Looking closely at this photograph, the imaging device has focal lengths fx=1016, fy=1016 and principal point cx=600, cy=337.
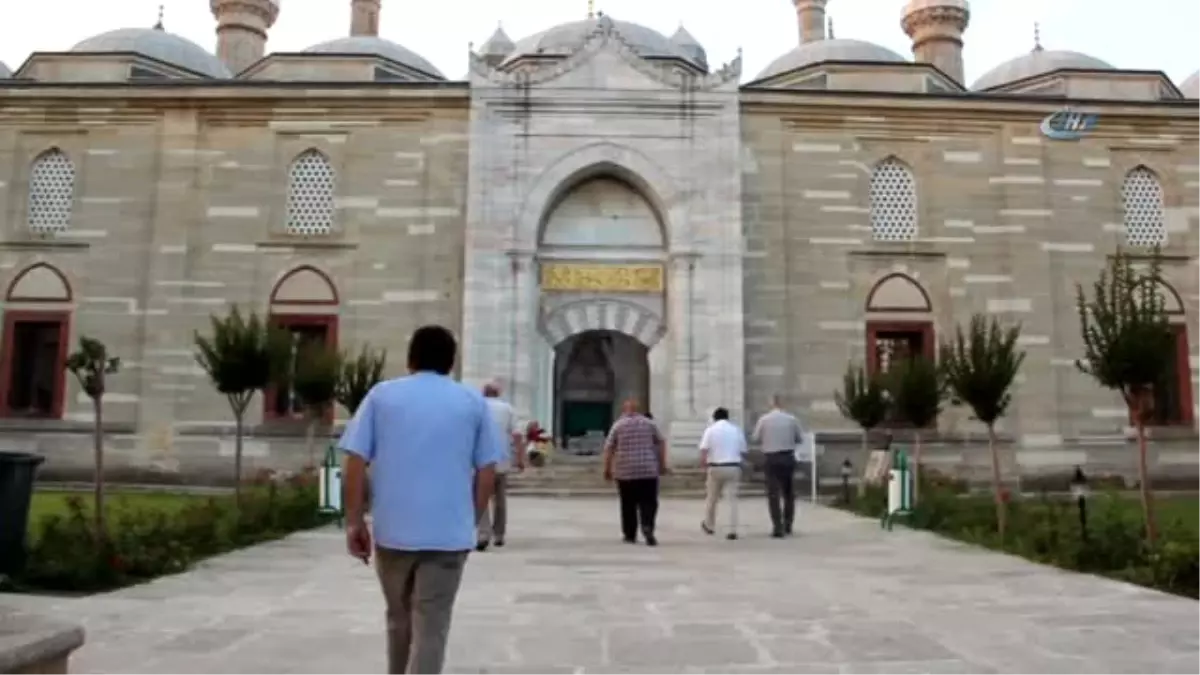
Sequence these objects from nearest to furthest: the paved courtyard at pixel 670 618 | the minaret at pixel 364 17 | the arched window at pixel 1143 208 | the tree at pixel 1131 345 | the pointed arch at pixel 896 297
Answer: the paved courtyard at pixel 670 618
the tree at pixel 1131 345
the pointed arch at pixel 896 297
the arched window at pixel 1143 208
the minaret at pixel 364 17

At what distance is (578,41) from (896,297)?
9159 millimetres

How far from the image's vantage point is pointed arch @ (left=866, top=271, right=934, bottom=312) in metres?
19.3

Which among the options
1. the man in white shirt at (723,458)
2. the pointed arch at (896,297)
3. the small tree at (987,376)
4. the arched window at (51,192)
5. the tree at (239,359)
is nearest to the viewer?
the small tree at (987,376)

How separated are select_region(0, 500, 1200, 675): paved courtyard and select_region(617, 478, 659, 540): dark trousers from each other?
787 mm

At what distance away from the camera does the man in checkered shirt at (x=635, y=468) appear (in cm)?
967

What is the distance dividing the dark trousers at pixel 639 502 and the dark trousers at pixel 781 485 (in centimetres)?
148

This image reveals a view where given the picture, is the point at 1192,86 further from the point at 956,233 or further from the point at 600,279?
the point at 600,279

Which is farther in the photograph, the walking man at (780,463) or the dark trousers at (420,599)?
the walking man at (780,463)

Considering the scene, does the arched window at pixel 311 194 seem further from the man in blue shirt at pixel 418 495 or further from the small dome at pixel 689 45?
the man in blue shirt at pixel 418 495

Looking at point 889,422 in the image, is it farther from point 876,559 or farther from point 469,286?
point 876,559

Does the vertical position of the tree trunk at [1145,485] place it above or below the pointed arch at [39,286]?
below

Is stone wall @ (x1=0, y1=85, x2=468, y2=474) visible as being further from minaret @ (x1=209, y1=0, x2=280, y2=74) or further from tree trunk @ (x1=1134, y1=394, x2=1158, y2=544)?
tree trunk @ (x1=1134, y1=394, x2=1158, y2=544)

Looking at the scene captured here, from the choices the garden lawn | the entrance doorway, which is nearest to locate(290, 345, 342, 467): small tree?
the garden lawn

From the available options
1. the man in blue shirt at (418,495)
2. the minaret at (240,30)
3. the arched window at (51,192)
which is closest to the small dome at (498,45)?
the minaret at (240,30)
